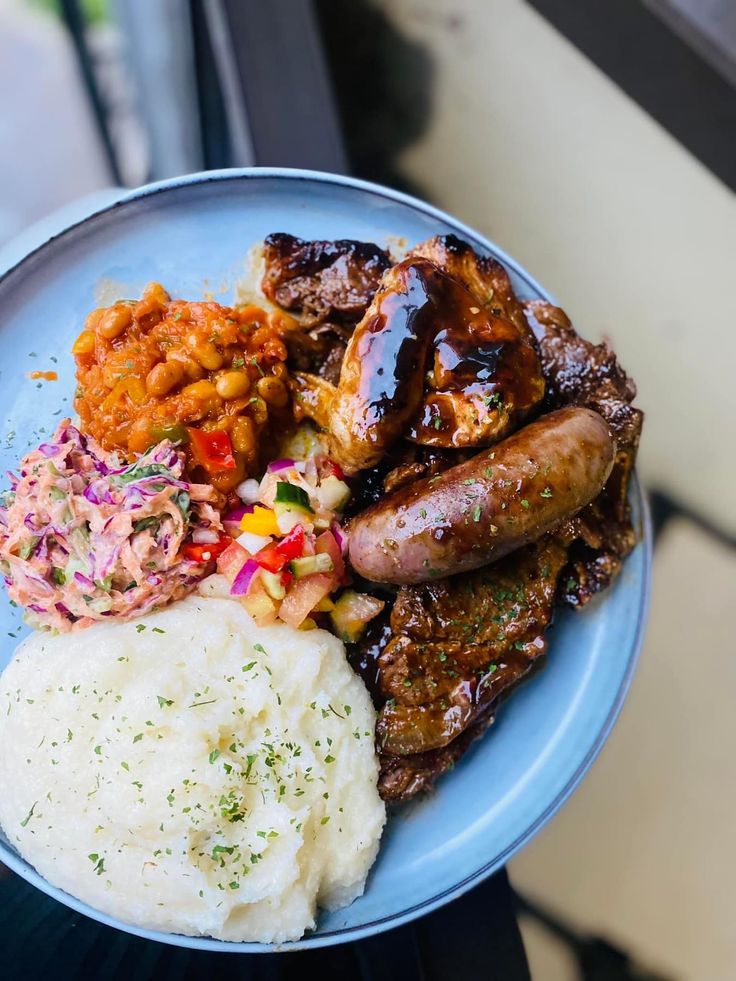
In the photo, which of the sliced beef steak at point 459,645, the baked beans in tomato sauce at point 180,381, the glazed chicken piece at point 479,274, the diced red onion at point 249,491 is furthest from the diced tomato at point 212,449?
the glazed chicken piece at point 479,274

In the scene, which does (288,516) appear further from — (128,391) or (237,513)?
(128,391)

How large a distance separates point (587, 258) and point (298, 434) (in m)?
1.91

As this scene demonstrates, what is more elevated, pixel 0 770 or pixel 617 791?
pixel 0 770

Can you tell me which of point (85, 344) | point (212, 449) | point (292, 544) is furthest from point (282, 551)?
point (85, 344)

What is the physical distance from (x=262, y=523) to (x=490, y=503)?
0.76 meters

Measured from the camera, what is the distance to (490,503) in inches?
85.7

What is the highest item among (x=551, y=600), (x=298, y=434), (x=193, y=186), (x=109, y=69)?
(x=109, y=69)

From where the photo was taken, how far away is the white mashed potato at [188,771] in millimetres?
2256

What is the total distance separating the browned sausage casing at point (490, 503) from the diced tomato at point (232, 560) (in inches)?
15.6

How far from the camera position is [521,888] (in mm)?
3484

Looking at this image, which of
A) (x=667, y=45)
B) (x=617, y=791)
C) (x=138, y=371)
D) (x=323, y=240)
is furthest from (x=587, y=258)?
(x=617, y=791)

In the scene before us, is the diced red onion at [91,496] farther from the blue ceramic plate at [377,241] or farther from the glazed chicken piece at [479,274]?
the glazed chicken piece at [479,274]

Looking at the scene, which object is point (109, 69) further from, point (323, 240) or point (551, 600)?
point (551, 600)

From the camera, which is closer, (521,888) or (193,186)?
(193,186)
